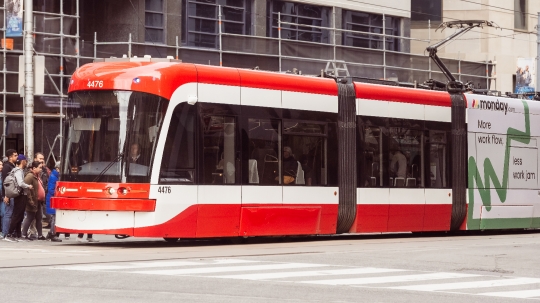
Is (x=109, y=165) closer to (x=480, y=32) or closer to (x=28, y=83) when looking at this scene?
(x=28, y=83)

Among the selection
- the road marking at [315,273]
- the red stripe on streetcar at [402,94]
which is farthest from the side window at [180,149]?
the red stripe on streetcar at [402,94]

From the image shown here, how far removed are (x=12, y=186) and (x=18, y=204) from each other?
443mm

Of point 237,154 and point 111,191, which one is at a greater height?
point 237,154

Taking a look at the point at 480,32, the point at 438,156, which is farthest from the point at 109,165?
the point at 480,32

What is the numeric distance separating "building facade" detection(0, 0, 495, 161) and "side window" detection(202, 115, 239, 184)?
9.59 meters

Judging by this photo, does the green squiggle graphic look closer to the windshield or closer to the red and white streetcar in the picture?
the red and white streetcar

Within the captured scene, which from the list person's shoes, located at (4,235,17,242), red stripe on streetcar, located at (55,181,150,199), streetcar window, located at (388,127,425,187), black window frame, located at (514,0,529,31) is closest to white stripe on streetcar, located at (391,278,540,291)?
red stripe on streetcar, located at (55,181,150,199)

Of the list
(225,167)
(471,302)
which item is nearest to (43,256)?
(225,167)

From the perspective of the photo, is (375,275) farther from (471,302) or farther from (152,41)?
(152,41)

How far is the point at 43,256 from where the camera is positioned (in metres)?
17.2

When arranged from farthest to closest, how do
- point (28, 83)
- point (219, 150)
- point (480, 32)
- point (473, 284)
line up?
point (480, 32) → point (28, 83) → point (219, 150) → point (473, 284)

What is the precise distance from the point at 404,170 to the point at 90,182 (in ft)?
23.4

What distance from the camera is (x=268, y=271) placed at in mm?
14734

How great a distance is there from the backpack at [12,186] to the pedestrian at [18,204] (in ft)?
0.19
